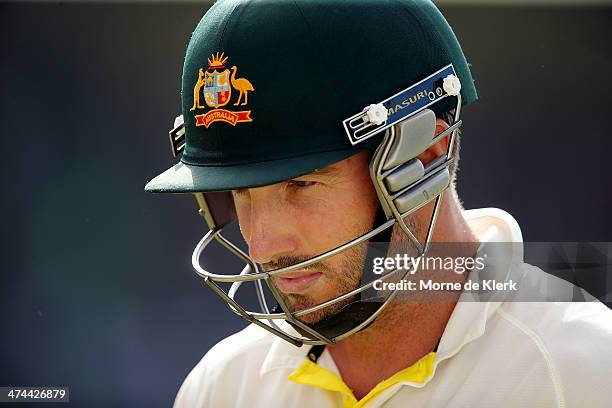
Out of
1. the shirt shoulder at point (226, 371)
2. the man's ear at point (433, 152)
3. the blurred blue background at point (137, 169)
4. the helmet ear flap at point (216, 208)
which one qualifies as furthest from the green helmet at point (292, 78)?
the blurred blue background at point (137, 169)

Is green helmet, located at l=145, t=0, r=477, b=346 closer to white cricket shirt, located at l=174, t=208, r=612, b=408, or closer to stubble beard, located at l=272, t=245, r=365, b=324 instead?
stubble beard, located at l=272, t=245, r=365, b=324

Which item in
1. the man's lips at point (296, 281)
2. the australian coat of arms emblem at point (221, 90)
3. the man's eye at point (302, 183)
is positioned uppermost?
the australian coat of arms emblem at point (221, 90)

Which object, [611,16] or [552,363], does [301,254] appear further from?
[611,16]

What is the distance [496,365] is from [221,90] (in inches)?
26.2

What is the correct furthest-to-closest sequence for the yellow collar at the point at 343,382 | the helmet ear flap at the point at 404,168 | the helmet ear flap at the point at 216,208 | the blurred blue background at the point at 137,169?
1. the blurred blue background at the point at 137,169
2. the helmet ear flap at the point at 216,208
3. the yellow collar at the point at 343,382
4. the helmet ear flap at the point at 404,168

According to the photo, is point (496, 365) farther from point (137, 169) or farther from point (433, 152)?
point (137, 169)

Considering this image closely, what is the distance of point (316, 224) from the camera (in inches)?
57.8

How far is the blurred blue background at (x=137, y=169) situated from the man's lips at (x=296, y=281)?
194 cm

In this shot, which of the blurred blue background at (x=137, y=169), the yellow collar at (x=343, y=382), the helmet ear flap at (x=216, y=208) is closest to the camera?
the yellow collar at (x=343, y=382)

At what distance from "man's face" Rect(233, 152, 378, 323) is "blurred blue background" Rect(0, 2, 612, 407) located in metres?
1.96

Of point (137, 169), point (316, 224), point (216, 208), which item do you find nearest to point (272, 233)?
point (316, 224)

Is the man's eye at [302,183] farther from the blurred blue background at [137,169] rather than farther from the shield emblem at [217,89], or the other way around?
the blurred blue background at [137,169]

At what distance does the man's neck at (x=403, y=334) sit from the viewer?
1.58 metres

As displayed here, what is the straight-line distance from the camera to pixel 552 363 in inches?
57.3
